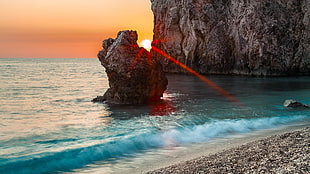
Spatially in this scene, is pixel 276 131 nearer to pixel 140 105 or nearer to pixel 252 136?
pixel 252 136

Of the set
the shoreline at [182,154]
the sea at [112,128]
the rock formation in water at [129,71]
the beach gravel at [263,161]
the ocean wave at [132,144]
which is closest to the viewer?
the beach gravel at [263,161]

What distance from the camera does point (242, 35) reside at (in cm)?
4394

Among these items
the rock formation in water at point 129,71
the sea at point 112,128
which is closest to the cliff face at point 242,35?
the sea at point 112,128

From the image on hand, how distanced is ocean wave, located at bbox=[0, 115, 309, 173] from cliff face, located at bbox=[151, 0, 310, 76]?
29813 millimetres

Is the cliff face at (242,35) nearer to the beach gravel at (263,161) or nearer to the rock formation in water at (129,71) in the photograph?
the rock formation in water at (129,71)

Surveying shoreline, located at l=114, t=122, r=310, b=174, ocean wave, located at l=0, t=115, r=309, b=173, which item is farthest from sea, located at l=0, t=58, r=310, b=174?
shoreline, located at l=114, t=122, r=310, b=174

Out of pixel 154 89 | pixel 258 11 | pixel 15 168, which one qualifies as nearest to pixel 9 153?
pixel 15 168

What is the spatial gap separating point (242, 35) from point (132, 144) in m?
37.3

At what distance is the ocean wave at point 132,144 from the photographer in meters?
8.58

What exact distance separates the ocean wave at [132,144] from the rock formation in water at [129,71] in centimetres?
585

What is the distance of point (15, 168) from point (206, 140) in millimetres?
6167

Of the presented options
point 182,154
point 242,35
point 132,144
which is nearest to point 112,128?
point 132,144

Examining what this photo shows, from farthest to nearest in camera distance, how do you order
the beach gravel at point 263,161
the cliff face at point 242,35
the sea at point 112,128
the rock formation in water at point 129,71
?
the cliff face at point 242,35
the rock formation in water at point 129,71
the sea at point 112,128
the beach gravel at point 263,161

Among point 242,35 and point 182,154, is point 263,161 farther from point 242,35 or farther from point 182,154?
point 242,35
